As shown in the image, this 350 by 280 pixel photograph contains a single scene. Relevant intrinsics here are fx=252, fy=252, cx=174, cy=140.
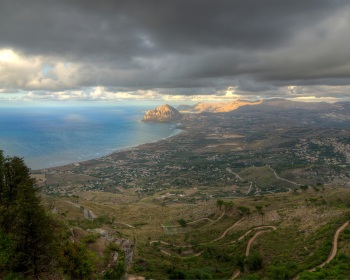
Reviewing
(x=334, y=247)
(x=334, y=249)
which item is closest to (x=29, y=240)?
(x=334, y=249)

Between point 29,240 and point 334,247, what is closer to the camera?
point 29,240

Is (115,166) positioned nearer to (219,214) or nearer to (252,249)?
(219,214)

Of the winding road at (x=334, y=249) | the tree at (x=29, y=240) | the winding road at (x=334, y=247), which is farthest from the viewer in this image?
the winding road at (x=334, y=247)

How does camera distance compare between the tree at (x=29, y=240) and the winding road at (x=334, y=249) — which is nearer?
the tree at (x=29, y=240)

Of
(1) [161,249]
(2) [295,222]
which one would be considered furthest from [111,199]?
(2) [295,222]

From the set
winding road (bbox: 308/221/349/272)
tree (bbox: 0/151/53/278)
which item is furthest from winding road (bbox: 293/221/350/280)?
tree (bbox: 0/151/53/278)

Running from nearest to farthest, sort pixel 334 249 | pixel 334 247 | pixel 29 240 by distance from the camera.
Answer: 1. pixel 29 240
2. pixel 334 249
3. pixel 334 247

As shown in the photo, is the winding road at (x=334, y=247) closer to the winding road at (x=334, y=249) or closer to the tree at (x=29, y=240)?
the winding road at (x=334, y=249)

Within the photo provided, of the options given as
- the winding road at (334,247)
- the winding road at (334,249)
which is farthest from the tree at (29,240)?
the winding road at (334,247)

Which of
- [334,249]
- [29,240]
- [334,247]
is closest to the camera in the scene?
[29,240]

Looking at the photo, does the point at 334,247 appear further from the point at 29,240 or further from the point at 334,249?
the point at 29,240

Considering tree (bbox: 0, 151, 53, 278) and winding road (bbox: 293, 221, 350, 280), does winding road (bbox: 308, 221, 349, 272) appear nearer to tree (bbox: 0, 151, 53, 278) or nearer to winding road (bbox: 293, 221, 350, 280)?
winding road (bbox: 293, 221, 350, 280)
